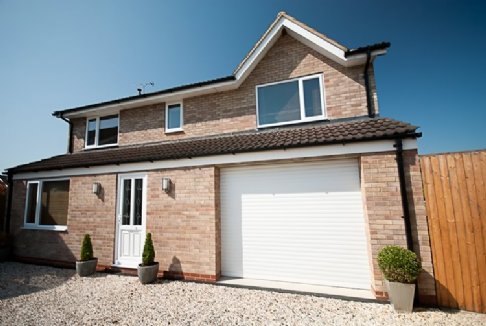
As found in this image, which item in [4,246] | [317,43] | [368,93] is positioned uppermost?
[317,43]

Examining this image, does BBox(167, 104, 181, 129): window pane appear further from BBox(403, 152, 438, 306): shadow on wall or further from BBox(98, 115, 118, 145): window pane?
BBox(403, 152, 438, 306): shadow on wall

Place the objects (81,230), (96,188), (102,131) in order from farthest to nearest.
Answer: (102,131), (81,230), (96,188)

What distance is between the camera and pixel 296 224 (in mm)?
6184

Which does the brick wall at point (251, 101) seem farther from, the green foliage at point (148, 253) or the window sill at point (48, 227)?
the green foliage at point (148, 253)

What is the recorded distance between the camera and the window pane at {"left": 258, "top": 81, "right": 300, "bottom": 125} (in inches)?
→ 311

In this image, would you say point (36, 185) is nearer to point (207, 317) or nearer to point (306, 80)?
point (207, 317)

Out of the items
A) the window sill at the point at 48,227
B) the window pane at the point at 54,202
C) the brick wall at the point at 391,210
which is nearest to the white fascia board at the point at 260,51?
the brick wall at the point at 391,210

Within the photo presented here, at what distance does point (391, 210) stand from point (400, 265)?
121cm

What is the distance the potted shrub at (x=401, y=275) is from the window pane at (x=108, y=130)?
1168cm

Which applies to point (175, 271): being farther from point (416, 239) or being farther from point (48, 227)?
point (416, 239)

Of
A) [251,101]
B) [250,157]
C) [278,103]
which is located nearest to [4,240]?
[250,157]

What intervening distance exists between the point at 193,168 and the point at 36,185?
7999 mm

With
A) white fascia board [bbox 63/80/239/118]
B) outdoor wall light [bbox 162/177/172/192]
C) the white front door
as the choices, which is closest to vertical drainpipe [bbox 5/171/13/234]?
white fascia board [bbox 63/80/239/118]

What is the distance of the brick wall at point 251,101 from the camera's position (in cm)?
730
